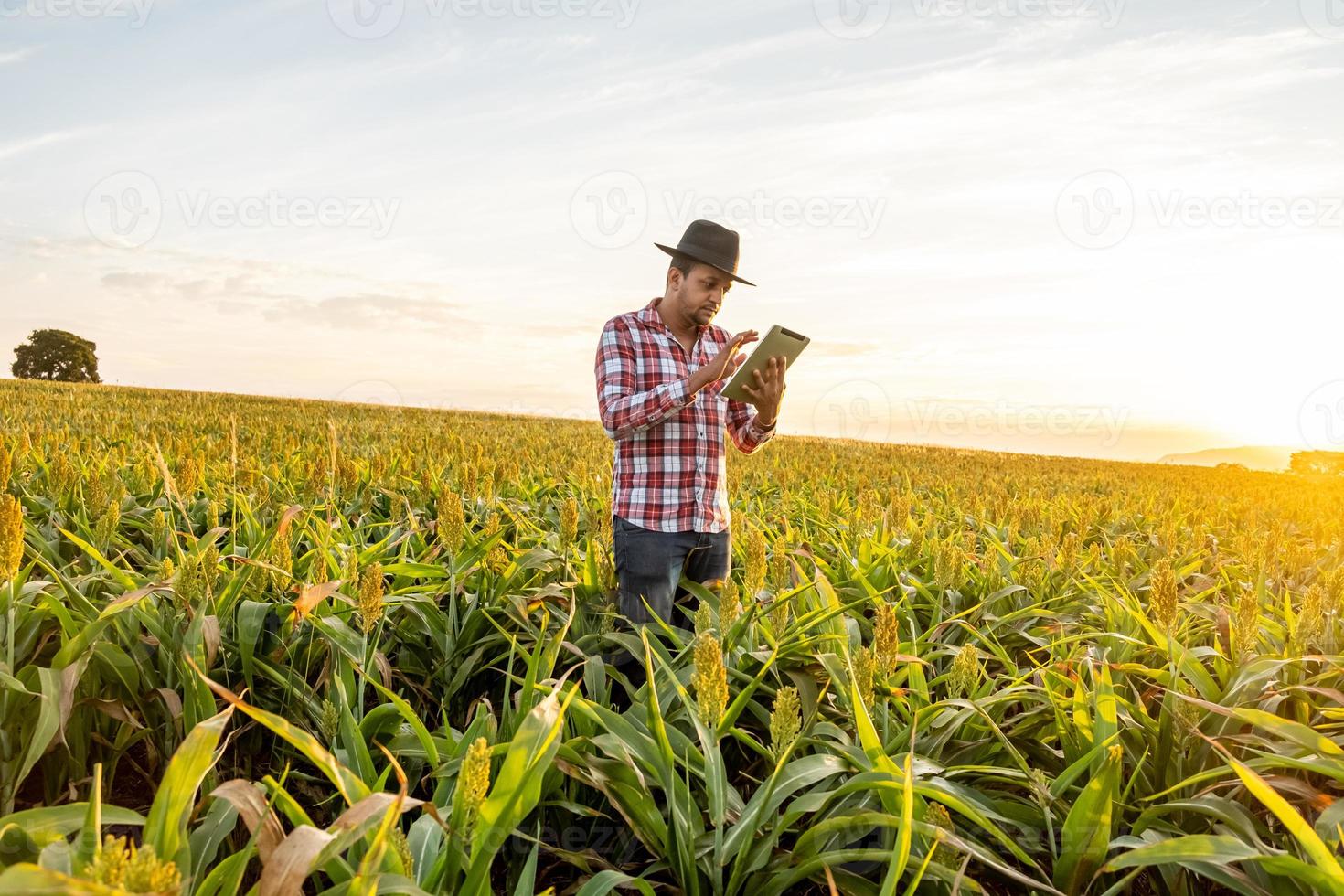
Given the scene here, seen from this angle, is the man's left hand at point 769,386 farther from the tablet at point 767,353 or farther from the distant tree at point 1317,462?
the distant tree at point 1317,462

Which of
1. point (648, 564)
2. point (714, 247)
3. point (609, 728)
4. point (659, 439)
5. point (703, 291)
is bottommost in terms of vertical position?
point (609, 728)

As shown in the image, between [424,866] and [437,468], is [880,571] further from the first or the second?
[437,468]

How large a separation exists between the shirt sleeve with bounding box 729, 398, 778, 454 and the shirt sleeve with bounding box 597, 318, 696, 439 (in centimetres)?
43

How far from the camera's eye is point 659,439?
3555 mm

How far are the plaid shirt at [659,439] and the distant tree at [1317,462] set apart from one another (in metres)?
27.1

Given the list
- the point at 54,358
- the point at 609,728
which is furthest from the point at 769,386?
the point at 54,358

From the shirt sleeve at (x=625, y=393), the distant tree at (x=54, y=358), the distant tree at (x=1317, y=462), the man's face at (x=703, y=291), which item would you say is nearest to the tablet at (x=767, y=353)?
the shirt sleeve at (x=625, y=393)

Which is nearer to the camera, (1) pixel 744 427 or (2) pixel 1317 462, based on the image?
(1) pixel 744 427

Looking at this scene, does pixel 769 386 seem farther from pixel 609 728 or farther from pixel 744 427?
pixel 609 728

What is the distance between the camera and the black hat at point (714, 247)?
10.9 ft

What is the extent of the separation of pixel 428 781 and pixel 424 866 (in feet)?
2.58

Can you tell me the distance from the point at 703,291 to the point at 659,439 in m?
0.68

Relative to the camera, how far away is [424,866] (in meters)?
1.61

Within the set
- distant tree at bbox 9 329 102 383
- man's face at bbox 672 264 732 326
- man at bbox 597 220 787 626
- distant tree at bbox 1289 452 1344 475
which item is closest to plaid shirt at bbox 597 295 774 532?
man at bbox 597 220 787 626
